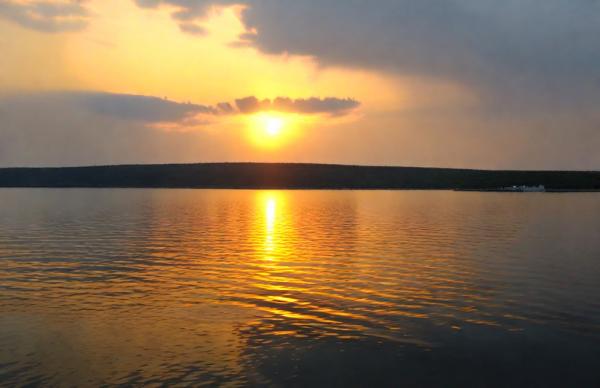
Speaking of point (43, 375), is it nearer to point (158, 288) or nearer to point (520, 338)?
point (158, 288)

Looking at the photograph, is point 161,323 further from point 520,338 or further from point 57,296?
point 520,338

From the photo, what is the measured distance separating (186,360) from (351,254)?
27925 millimetres

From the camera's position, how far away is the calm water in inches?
738

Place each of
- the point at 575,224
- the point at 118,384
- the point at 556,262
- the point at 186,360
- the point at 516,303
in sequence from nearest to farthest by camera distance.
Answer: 1. the point at 118,384
2. the point at 186,360
3. the point at 516,303
4. the point at 556,262
5. the point at 575,224

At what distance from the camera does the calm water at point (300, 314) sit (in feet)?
61.5

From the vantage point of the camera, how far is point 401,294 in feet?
98.9

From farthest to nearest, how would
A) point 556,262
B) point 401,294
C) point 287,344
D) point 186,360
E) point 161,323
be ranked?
point 556,262
point 401,294
point 161,323
point 287,344
point 186,360

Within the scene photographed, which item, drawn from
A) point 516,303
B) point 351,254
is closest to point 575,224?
point 351,254

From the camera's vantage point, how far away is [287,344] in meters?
21.4

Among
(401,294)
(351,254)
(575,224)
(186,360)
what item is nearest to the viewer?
Answer: (186,360)

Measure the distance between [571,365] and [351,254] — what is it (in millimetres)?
27177

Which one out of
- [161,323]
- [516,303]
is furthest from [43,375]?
[516,303]

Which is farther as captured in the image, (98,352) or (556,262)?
(556,262)

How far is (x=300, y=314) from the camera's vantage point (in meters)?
25.9
